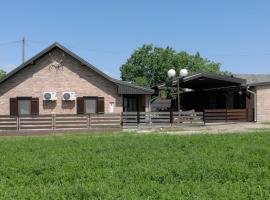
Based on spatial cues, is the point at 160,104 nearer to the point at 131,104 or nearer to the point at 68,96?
the point at 131,104

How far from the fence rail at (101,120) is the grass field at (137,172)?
11958 millimetres

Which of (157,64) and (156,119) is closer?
(156,119)

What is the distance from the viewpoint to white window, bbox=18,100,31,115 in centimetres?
2731

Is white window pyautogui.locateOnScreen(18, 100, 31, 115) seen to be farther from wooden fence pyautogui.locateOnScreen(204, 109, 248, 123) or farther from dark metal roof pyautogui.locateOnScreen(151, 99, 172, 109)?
dark metal roof pyautogui.locateOnScreen(151, 99, 172, 109)

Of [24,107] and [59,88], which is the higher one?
[59,88]

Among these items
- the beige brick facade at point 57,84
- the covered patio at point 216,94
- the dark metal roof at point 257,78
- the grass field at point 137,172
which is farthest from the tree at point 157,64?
the grass field at point 137,172

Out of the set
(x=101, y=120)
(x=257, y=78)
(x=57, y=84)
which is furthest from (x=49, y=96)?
(x=257, y=78)

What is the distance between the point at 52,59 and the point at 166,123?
301 inches

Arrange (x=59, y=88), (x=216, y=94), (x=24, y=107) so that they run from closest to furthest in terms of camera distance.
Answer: (x=24, y=107) < (x=59, y=88) < (x=216, y=94)

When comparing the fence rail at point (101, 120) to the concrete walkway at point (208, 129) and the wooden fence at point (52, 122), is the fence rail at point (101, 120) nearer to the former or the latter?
the wooden fence at point (52, 122)

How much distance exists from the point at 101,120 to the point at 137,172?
17263 mm

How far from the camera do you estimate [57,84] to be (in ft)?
91.7

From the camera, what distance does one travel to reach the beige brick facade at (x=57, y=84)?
27516mm

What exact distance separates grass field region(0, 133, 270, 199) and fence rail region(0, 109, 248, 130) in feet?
39.2
